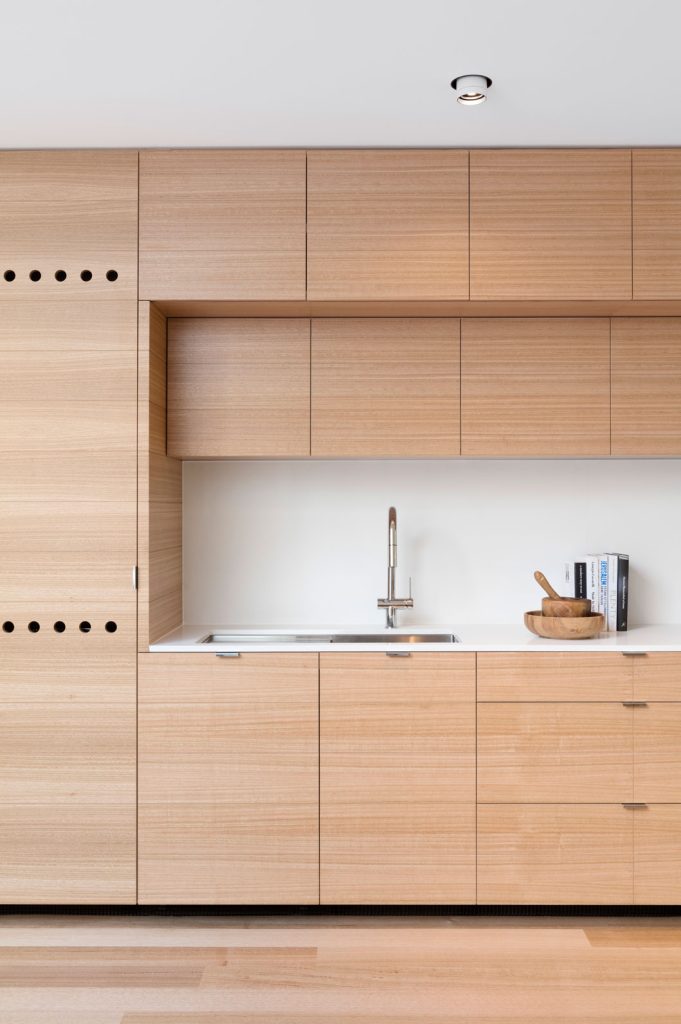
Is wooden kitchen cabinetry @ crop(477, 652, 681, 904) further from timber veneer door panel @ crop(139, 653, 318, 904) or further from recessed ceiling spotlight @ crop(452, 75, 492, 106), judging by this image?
recessed ceiling spotlight @ crop(452, 75, 492, 106)

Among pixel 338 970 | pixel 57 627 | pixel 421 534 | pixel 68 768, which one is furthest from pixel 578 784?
pixel 57 627

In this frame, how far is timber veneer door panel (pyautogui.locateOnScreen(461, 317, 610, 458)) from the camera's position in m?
3.03

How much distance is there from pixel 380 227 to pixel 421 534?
118cm

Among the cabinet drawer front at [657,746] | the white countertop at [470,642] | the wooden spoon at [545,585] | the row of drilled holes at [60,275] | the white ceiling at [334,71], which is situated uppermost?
the white ceiling at [334,71]

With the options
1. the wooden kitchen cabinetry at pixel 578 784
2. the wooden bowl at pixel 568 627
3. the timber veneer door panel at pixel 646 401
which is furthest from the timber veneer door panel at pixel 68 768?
the timber veneer door panel at pixel 646 401

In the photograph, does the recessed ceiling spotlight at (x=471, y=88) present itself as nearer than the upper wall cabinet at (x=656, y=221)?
Yes

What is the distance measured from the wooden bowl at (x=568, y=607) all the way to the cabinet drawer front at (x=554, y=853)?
0.63 meters

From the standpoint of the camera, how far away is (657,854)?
2.79 meters

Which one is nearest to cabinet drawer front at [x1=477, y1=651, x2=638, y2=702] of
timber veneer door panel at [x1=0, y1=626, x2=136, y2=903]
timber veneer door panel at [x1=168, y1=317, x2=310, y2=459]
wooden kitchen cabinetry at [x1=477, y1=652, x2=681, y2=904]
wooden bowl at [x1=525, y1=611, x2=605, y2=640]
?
wooden kitchen cabinetry at [x1=477, y1=652, x2=681, y2=904]

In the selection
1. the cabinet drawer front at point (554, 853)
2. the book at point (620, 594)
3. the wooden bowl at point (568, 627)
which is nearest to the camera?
the cabinet drawer front at point (554, 853)

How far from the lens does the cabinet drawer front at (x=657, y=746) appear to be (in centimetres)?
278

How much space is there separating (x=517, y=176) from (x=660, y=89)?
53 cm

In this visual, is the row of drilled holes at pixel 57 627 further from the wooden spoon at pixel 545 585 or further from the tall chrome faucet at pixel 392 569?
the wooden spoon at pixel 545 585

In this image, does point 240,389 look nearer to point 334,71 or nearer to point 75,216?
point 75,216
